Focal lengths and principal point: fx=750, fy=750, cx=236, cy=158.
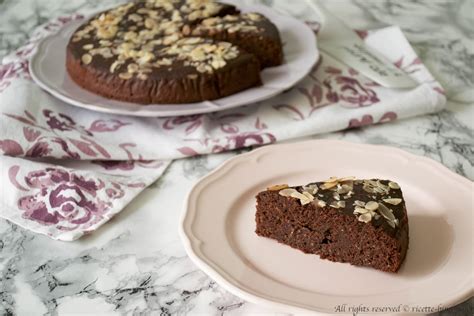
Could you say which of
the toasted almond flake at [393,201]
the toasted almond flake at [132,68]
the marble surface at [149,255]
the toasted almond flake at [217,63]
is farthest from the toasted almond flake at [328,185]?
the toasted almond flake at [132,68]

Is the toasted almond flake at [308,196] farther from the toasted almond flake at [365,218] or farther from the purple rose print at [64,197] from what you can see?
the purple rose print at [64,197]

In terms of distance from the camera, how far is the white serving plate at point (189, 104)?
81.1 inches

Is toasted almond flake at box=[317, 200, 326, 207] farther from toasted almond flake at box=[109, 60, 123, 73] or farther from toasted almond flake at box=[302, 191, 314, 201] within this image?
toasted almond flake at box=[109, 60, 123, 73]

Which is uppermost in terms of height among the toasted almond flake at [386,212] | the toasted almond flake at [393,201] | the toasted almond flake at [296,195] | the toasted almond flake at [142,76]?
the toasted almond flake at [296,195]

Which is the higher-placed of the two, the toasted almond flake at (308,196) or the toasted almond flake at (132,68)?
the toasted almond flake at (308,196)

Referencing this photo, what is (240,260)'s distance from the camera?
4.84ft

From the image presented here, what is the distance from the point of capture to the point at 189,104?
2.09 metres

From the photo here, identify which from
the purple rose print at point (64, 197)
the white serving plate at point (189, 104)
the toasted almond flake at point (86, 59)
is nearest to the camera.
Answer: the purple rose print at point (64, 197)

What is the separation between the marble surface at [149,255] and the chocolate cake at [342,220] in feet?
0.55

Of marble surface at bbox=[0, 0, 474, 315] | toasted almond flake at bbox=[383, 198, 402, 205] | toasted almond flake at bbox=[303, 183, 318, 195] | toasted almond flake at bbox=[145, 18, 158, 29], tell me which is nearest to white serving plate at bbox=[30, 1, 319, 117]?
marble surface at bbox=[0, 0, 474, 315]

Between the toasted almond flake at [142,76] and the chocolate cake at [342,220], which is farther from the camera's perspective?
the toasted almond flake at [142,76]

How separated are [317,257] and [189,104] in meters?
0.73

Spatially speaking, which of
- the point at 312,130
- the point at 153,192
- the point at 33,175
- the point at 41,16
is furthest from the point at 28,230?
the point at 41,16

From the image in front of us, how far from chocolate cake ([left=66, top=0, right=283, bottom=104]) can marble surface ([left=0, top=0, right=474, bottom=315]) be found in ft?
0.81
